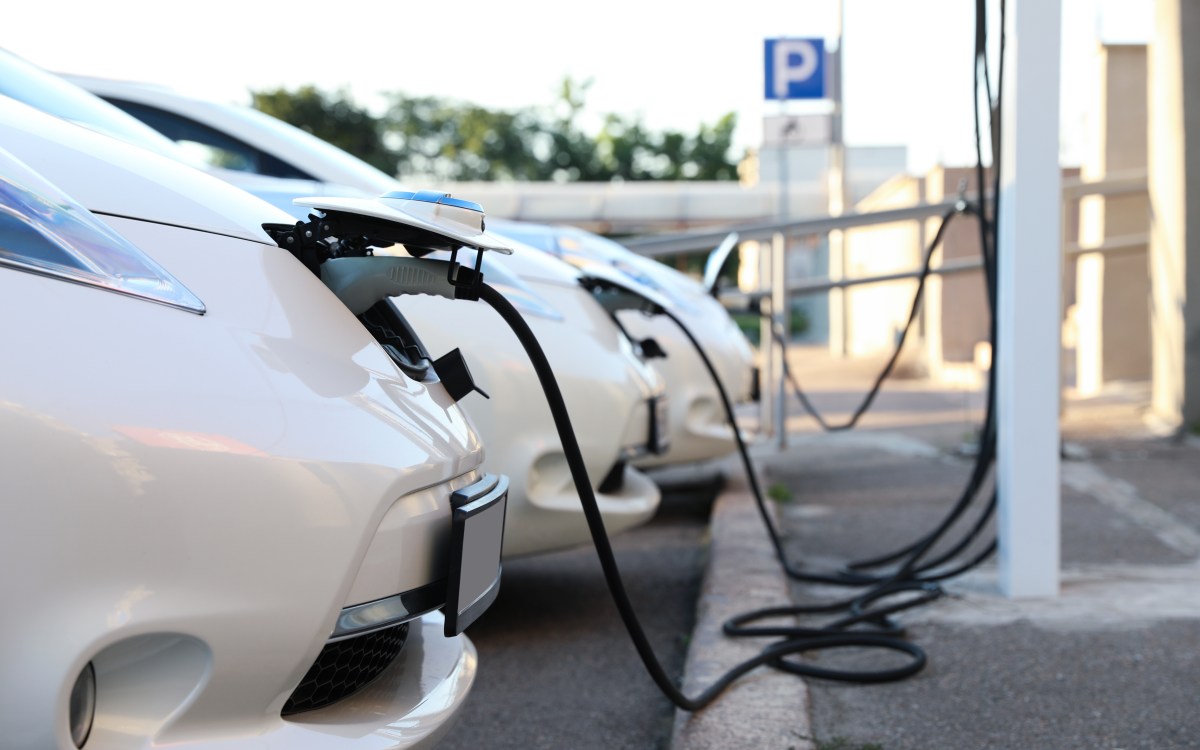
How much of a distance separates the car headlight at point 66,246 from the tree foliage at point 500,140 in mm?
48553

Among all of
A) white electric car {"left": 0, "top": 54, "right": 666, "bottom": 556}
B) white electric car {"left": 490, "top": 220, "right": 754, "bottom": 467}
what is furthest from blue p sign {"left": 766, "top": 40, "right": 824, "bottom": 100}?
white electric car {"left": 0, "top": 54, "right": 666, "bottom": 556}

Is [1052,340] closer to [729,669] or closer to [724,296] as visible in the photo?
[729,669]

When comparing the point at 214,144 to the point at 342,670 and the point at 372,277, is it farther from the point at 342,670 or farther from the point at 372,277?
the point at 342,670

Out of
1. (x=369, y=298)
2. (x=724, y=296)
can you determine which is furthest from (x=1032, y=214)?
(x=724, y=296)

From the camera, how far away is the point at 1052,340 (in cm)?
335

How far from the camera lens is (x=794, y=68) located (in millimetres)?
11383

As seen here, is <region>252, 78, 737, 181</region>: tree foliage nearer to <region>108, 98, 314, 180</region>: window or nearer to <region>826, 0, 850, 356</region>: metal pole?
<region>826, 0, 850, 356</region>: metal pole

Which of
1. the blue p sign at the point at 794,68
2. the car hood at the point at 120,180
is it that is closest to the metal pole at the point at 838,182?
the blue p sign at the point at 794,68

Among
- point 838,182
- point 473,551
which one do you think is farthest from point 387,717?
Answer: point 838,182

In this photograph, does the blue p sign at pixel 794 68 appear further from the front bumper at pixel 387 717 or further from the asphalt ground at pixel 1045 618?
the front bumper at pixel 387 717

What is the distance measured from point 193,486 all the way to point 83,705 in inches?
10.4

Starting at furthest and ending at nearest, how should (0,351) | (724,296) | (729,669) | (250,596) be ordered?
(724,296) → (729,669) → (250,596) → (0,351)

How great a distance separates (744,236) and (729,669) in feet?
15.0

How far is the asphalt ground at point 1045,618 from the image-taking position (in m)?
2.47
